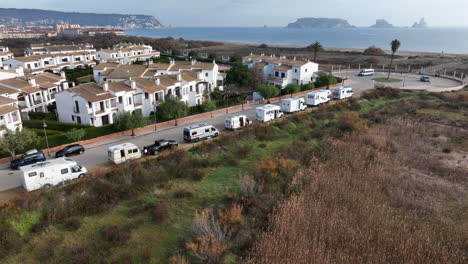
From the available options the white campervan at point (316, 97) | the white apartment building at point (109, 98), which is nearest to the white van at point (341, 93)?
the white campervan at point (316, 97)

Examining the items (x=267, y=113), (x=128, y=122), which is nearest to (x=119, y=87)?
(x=128, y=122)

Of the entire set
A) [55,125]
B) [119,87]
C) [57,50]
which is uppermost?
[57,50]

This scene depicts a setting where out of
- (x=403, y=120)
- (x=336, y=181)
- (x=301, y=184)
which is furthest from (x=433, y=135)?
(x=301, y=184)

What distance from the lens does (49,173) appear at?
23.1 m

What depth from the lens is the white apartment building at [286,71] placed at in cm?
5938

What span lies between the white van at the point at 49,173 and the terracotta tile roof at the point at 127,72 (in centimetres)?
2840

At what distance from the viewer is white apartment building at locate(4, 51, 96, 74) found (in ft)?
222

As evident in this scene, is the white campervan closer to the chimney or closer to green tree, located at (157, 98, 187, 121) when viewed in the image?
green tree, located at (157, 98, 187, 121)

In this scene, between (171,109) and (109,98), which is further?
(171,109)

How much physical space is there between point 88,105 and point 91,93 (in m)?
1.94

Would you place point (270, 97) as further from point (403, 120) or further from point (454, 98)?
point (454, 98)

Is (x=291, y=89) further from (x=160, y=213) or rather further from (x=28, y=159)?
(x=28, y=159)

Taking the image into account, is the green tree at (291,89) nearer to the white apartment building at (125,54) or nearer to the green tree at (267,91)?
the green tree at (267,91)

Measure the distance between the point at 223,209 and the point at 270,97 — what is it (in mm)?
33036
